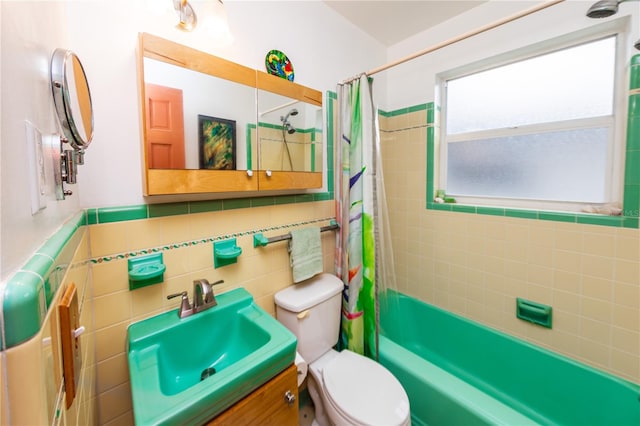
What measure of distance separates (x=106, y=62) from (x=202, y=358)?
1.20m

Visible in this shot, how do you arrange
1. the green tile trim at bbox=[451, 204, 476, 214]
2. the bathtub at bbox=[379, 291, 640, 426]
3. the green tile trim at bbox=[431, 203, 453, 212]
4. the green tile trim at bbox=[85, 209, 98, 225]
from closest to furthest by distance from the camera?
the green tile trim at bbox=[85, 209, 98, 225] → the bathtub at bbox=[379, 291, 640, 426] → the green tile trim at bbox=[451, 204, 476, 214] → the green tile trim at bbox=[431, 203, 453, 212]

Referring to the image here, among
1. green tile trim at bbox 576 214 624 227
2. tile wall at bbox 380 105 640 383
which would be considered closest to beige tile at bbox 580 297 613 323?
tile wall at bbox 380 105 640 383

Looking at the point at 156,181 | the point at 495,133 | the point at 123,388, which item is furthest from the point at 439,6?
the point at 123,388

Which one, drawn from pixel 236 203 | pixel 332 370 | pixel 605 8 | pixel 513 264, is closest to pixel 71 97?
pixel 236 203

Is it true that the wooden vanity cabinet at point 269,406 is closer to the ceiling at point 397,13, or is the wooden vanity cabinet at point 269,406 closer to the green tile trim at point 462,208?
the green tile trim at point 462,208

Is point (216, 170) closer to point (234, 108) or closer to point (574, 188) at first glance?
point (234, 108)

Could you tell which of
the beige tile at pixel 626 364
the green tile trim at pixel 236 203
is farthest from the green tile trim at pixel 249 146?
the beige tile at pixel 626 364

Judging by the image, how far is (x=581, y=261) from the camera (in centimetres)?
143

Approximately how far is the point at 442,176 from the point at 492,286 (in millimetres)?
869

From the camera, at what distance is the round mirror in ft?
1.75

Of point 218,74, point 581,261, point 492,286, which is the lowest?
point 492,286

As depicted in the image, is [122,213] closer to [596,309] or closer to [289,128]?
[289,128]

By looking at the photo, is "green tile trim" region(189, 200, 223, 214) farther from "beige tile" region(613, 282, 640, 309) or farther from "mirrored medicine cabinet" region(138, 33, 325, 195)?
"beige tile" region(613, 282, 640, 309)

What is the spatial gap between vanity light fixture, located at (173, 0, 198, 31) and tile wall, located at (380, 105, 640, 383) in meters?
1.56
